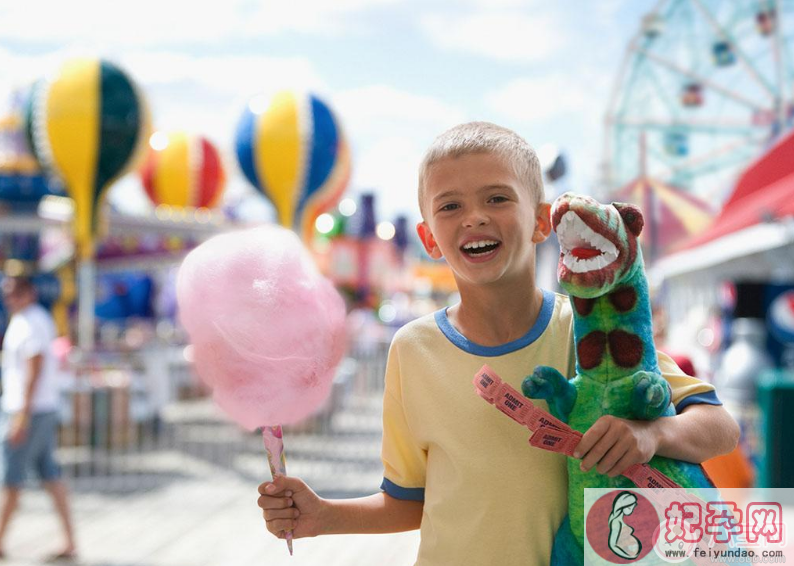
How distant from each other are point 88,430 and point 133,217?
4032 mm

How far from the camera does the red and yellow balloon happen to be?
12.5 metres

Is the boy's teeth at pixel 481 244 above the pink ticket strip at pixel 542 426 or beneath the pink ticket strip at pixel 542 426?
above

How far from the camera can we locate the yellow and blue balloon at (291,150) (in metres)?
9.29

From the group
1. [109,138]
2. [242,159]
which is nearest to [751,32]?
[242,159]

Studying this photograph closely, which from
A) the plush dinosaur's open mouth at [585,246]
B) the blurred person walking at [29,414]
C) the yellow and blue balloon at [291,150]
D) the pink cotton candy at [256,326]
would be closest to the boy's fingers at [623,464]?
the plush dinosaur's open mouth at [585,246]

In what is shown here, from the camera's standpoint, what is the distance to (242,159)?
31.4 feet

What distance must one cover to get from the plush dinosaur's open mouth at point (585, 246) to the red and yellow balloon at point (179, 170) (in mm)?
12071

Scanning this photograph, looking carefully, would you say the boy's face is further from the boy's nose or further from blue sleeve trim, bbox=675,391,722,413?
blue sleeve trim, bbox=675,391,722,413

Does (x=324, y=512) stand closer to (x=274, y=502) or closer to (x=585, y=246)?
(x=274, y=502)

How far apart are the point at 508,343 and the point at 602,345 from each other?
0.54ft

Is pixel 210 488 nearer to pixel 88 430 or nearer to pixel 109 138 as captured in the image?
pixel 88 430

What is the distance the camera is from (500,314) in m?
1.22

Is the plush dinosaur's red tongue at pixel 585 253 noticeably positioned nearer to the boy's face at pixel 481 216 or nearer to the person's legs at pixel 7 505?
the boy's face at pixel 481 216

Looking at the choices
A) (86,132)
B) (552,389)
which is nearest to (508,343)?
(552,389)
